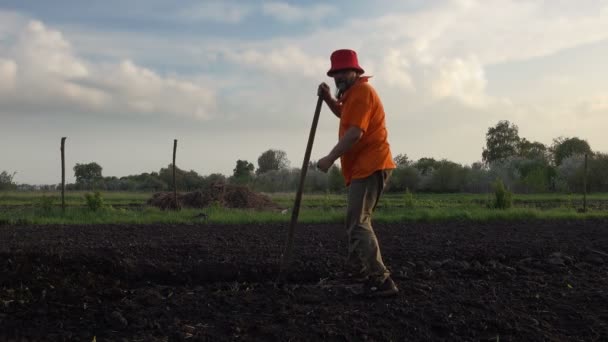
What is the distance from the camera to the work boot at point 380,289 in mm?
4582

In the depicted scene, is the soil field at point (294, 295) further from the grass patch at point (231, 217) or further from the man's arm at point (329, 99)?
the grass patch at point (231, 217)

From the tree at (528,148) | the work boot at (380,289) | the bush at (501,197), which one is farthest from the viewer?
the tree at (528,148)

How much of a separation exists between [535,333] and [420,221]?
31.6 ft

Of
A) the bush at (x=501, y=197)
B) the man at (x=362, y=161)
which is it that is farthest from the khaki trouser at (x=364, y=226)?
the bush at (x=501, y=197)

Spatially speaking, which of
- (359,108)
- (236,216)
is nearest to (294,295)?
(359,108)

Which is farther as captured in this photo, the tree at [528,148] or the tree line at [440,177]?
the tree at [528,148]

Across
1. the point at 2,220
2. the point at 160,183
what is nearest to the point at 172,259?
the point at 2,220

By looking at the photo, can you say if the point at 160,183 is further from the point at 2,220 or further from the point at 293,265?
the point at 293,265

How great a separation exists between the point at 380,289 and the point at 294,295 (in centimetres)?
69

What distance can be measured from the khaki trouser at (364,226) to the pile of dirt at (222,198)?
13994 mm

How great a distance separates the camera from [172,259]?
6801 millimetres

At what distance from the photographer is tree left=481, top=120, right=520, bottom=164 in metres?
58.2

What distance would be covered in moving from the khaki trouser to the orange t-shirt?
0.29 ft

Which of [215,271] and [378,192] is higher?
[378,192]
